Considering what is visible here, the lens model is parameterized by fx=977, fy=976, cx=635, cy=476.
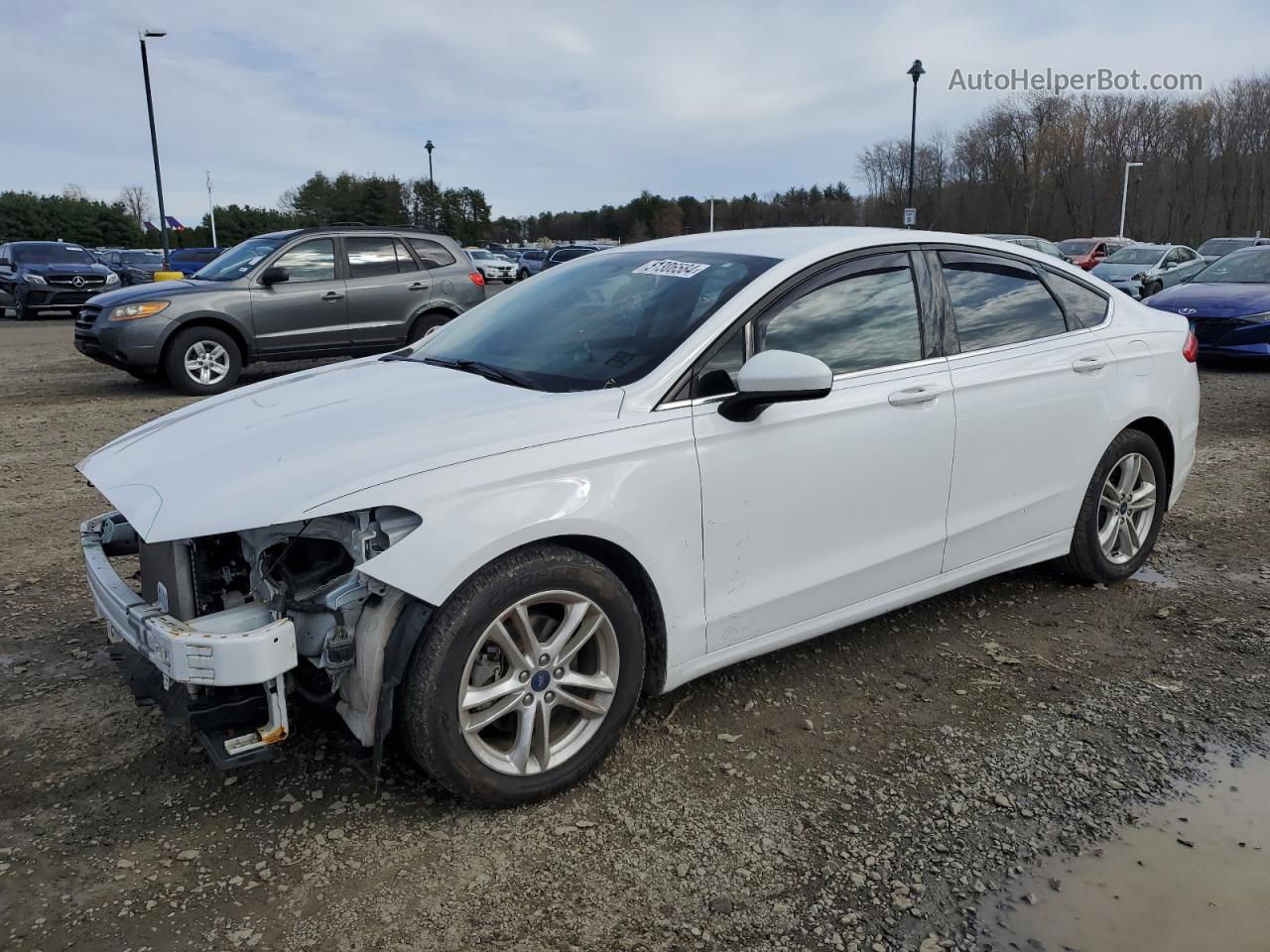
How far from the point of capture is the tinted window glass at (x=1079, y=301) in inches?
168

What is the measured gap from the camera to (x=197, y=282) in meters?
10.4

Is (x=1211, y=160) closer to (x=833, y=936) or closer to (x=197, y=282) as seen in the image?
(x=197, y=282)

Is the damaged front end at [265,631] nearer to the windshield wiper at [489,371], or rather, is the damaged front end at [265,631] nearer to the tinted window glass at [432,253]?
the windshield wiper at [489,371]

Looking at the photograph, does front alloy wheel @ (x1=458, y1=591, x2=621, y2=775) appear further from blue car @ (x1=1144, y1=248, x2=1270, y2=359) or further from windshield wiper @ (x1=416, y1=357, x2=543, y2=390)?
blue car @ (x1=1144, y1=248, x2=1270, y2=359)

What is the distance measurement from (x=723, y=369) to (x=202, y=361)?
341 inches

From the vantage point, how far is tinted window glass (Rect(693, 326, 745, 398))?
10.1ft

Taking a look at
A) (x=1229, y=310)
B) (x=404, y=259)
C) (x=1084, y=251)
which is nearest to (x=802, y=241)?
(x=404, y=259)

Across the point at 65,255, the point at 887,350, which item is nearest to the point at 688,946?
the point at 887,350

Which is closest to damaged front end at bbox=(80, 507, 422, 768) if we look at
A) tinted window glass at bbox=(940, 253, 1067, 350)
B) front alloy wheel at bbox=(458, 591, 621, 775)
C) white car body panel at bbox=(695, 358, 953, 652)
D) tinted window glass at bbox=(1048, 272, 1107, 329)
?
front alloy wheel at bbox=(458, 591, 621, 775)

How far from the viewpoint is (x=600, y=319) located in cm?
351

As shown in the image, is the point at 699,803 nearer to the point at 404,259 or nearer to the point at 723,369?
the point at 723,369

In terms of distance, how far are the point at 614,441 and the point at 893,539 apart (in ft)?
4.11

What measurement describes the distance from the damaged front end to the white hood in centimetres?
12

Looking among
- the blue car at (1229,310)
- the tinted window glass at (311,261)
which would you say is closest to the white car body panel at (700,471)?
the tinted window glass at (311,261)
